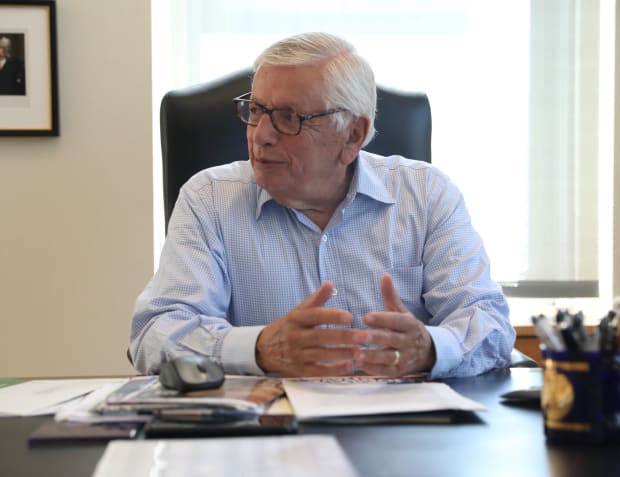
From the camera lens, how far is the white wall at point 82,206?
2.79 metres

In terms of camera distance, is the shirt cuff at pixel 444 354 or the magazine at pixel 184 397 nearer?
the magazine at pixel 184 397

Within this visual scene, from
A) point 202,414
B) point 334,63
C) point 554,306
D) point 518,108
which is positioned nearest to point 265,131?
point 334,63

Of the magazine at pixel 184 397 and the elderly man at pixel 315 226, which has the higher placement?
the elderly man at pixel 315 226

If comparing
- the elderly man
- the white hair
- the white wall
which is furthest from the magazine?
the white wall

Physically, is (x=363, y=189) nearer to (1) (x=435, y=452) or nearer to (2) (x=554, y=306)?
(1) (x=435, y=452)

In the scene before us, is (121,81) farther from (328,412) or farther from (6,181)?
(328,412)

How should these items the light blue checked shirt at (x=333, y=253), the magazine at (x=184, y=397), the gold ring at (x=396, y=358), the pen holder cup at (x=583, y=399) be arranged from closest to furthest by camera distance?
the pen holder cup at (x=583, y=399) < the magazine at (x=184, y=397) < the gold ring at (x=396, y=358) < the light blue checked shirt at (x=333, y=253)

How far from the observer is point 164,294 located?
1.64 m

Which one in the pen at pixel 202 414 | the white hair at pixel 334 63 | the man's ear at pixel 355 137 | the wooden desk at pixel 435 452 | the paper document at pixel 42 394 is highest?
the white hair at pixel 334 63

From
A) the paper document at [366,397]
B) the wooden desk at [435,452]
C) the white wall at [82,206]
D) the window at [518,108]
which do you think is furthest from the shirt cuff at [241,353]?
the window at [518,108]

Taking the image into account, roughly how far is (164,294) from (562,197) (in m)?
→ 1.84

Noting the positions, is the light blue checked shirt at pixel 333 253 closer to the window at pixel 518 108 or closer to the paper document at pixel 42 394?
the paper document at pixel 42 394

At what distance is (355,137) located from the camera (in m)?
1.93

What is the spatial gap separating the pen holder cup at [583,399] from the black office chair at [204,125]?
3.82 feet
